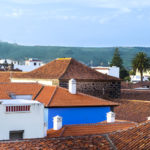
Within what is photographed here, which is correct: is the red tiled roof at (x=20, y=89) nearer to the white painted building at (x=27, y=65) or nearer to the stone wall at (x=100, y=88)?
the stone wall at (x=100, y=88)

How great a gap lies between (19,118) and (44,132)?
1.35 m

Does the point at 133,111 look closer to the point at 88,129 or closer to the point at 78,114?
the point at 78,114

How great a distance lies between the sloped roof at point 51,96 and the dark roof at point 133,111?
1160 millimetres

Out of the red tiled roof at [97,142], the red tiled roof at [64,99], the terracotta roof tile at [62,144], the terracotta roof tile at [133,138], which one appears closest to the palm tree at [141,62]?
the red tiled roof at [64,99]

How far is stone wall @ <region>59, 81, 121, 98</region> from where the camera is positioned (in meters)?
34.1

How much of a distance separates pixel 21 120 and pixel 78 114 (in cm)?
838

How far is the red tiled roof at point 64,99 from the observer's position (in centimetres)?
2484

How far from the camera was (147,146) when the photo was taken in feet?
34.2

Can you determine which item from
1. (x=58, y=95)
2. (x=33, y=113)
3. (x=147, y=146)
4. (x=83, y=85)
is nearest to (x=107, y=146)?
(x=147, y=146)

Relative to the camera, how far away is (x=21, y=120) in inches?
679

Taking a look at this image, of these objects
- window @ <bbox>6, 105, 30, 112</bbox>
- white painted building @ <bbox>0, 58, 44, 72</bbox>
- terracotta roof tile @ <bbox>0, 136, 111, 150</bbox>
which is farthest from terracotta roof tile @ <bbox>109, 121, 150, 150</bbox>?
white painted building @ <bbox>0, 58, 44, 72</bbox>

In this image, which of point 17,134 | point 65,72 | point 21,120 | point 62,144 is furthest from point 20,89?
point 62,144

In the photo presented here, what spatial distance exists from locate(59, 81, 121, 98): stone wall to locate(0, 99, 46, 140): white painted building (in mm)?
15276

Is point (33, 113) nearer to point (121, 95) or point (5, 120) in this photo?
point (5, 120)
